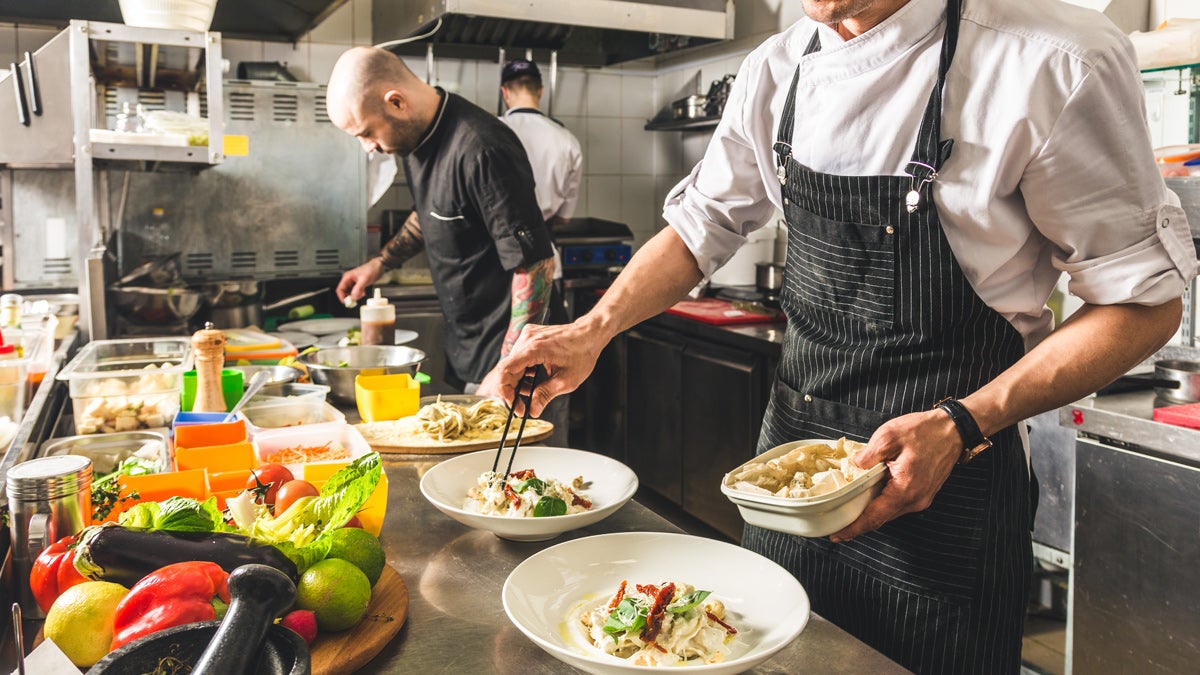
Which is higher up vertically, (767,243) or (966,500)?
(767,243)

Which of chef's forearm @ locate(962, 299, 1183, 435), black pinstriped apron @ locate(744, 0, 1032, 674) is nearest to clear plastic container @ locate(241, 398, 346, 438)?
black pinstriped apron @ locate(744, 0, 1032, 674)

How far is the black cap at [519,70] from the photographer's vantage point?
5000mm

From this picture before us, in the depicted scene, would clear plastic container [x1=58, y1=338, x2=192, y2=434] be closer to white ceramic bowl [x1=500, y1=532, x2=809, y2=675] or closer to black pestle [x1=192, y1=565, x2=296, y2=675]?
white ceramic bowl [x1=500, y1=532, x2=809, y2=675]

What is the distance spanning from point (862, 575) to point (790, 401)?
329 millimetres

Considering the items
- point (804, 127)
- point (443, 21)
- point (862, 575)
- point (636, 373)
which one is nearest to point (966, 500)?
point (862, 575)

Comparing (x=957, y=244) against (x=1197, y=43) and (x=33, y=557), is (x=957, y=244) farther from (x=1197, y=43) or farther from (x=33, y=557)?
(x=1197, y=43)

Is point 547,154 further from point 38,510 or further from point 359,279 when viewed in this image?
point 38,510

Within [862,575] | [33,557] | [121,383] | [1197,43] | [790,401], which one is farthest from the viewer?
[1197,43]

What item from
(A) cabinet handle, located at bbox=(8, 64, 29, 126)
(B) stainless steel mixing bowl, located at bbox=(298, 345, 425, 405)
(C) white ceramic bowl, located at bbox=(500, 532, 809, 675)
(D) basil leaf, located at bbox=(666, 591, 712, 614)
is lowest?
(C) white ceramic bowl, located at bbox=(500, 532, 809, 675)

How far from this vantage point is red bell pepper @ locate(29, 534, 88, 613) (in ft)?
3.78

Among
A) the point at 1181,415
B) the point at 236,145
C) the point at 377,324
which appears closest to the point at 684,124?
the point at 236,145

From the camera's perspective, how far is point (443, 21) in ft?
15.4

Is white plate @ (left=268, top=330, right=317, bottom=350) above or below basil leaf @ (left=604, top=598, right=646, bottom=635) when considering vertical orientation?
above

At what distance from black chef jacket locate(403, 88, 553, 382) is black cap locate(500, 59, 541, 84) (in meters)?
1.69
